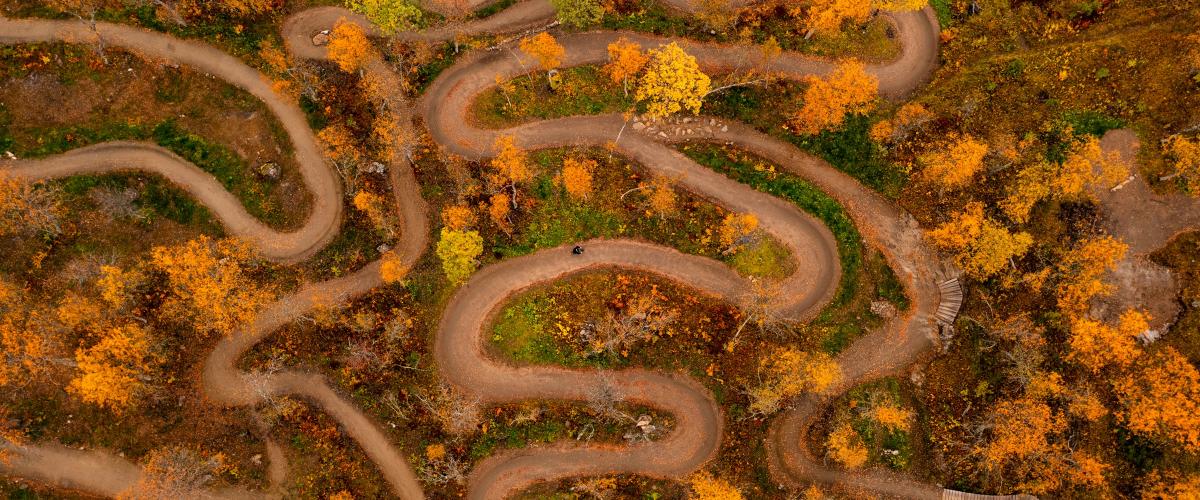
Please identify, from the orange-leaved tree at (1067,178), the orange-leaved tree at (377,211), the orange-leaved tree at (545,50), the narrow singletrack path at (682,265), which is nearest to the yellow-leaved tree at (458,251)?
the narrow singletrack path at (682,265)

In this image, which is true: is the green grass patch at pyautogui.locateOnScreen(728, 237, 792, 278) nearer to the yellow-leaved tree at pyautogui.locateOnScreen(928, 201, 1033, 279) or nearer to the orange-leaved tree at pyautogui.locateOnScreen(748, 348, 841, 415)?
the orange-leaved tree at pyautogui.locateOnScreen(748, 348, 841, 415)

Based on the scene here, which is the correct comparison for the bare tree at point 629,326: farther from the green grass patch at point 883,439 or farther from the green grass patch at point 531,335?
the green grass patch at point 883,439

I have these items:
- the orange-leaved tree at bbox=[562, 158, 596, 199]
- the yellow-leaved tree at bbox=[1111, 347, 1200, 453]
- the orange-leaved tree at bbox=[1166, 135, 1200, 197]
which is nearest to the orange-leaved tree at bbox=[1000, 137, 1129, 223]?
the orange-leaved tree at bbox=[1166, 135, 1200, 197]

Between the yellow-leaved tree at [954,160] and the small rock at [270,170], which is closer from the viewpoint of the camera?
the yellow-leaved tree at [954,160]

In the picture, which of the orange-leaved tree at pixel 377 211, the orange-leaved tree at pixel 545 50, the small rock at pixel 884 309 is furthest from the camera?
the small rock at pixel 884 309

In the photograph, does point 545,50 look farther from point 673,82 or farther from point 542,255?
point 542,255

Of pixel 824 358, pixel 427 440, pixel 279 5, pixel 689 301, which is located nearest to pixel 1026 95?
pixel 824 358

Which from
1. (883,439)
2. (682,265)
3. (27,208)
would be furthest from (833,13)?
(27,208)

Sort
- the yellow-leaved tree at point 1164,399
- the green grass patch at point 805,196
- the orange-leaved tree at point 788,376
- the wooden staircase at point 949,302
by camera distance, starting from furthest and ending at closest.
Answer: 1. the green grass patch at point 805,196
2. the wooden staircase at point 949,302
3. the orange-leaved tree at point 788,376
4. the yellow-leaved tree at point 1164,399
